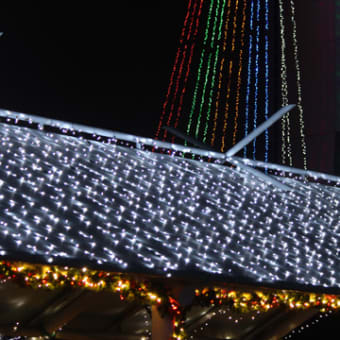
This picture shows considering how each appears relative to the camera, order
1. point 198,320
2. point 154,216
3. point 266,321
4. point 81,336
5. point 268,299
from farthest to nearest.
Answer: point 266,321, point 198,320, point 81,336, point 268,299, point 154,216

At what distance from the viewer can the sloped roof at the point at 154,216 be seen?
646cm

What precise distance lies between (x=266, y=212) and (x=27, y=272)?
3863 millimetres

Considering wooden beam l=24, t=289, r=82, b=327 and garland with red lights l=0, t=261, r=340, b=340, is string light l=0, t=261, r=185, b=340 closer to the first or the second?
garland with red lights l=0, t=261, r=340, b=340

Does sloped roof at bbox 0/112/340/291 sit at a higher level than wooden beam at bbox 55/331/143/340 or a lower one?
higher

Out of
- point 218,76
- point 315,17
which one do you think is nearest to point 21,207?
point 218,76

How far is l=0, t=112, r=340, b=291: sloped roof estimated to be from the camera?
6457 mm

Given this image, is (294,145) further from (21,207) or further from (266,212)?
(21,207)

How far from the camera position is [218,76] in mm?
19422

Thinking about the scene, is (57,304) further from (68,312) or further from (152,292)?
(152,292)

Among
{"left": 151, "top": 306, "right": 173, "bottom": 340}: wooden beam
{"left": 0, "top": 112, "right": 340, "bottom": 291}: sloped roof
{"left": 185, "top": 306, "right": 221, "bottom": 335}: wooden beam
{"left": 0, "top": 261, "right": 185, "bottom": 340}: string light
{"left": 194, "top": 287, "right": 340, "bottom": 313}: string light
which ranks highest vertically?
{"left": 0, "top": 112, "right": 340, "bottom": 291}: sloped roof

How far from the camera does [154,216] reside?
7.65 metres

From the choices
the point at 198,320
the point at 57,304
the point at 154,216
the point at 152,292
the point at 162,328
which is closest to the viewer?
the point at 152,292

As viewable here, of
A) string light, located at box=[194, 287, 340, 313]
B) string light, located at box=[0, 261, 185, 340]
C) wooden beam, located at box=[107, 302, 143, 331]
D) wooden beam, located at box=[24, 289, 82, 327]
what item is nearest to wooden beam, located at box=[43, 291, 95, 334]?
wooden beam, located at box=[24, 289, 82, 327]

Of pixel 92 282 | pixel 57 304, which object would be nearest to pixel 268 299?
pixel 92 282
